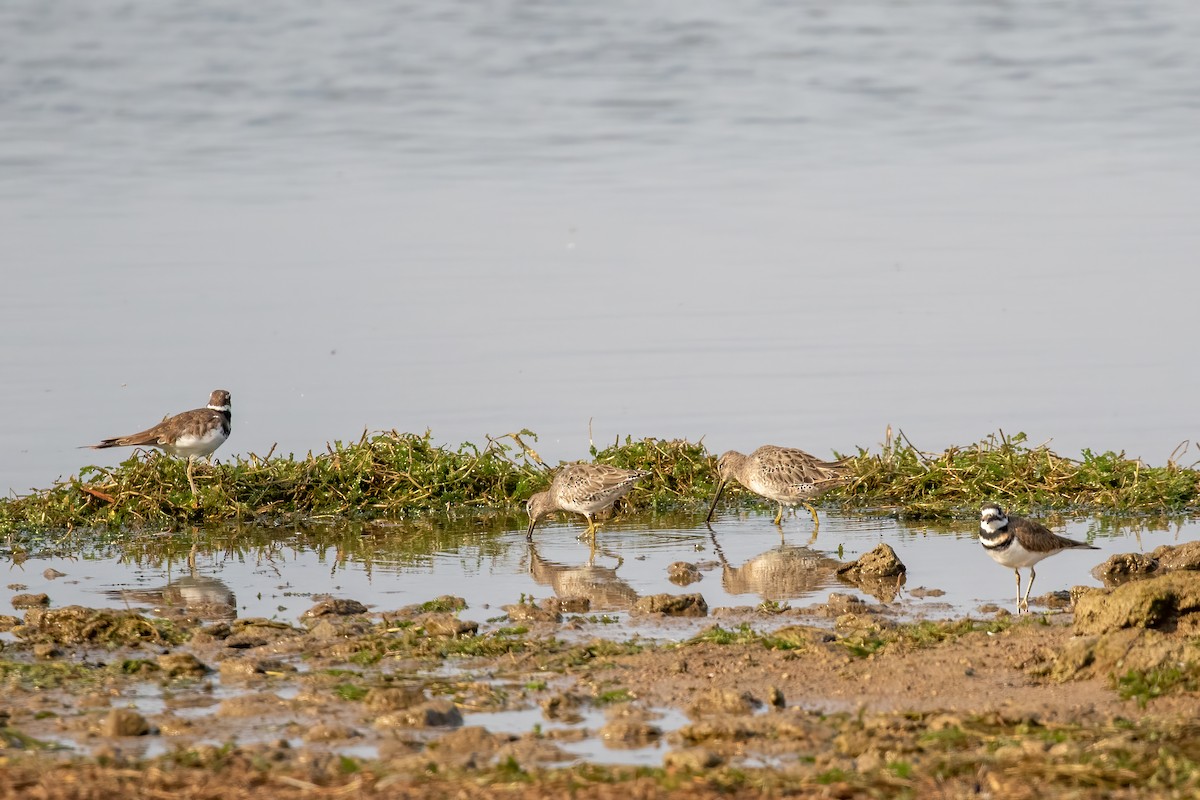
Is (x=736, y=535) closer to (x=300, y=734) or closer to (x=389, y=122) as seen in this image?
(x=300, y=734)

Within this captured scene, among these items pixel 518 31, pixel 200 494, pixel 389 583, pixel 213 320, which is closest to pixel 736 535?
pixel 389 583

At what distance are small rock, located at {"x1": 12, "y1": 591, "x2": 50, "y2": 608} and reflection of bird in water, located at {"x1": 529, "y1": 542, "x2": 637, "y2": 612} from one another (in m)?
3.02

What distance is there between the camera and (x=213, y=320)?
20312 millimetres

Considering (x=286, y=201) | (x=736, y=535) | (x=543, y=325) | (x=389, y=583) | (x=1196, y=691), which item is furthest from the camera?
(x=286, y=201)

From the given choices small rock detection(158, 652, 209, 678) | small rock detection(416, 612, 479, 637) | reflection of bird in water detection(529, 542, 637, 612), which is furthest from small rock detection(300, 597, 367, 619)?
small rock detection(158, 652, 209, 678)

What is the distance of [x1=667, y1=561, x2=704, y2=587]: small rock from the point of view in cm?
1219

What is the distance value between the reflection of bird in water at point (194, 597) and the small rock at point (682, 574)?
8.87ft

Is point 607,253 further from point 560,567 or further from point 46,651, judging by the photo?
point 46,651

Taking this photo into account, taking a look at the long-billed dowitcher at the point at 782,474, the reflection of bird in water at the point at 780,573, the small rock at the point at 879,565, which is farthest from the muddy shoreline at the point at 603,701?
the long-billed dowitcher at the point at 782,474

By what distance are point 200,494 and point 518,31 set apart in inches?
1383

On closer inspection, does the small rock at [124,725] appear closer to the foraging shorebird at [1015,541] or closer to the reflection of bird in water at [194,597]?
the reflection of bird in water at [194,597]

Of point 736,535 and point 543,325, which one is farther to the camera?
point 543,325

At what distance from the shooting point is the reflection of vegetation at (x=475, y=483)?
1405 cm

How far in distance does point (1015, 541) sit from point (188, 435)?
21.5ft
